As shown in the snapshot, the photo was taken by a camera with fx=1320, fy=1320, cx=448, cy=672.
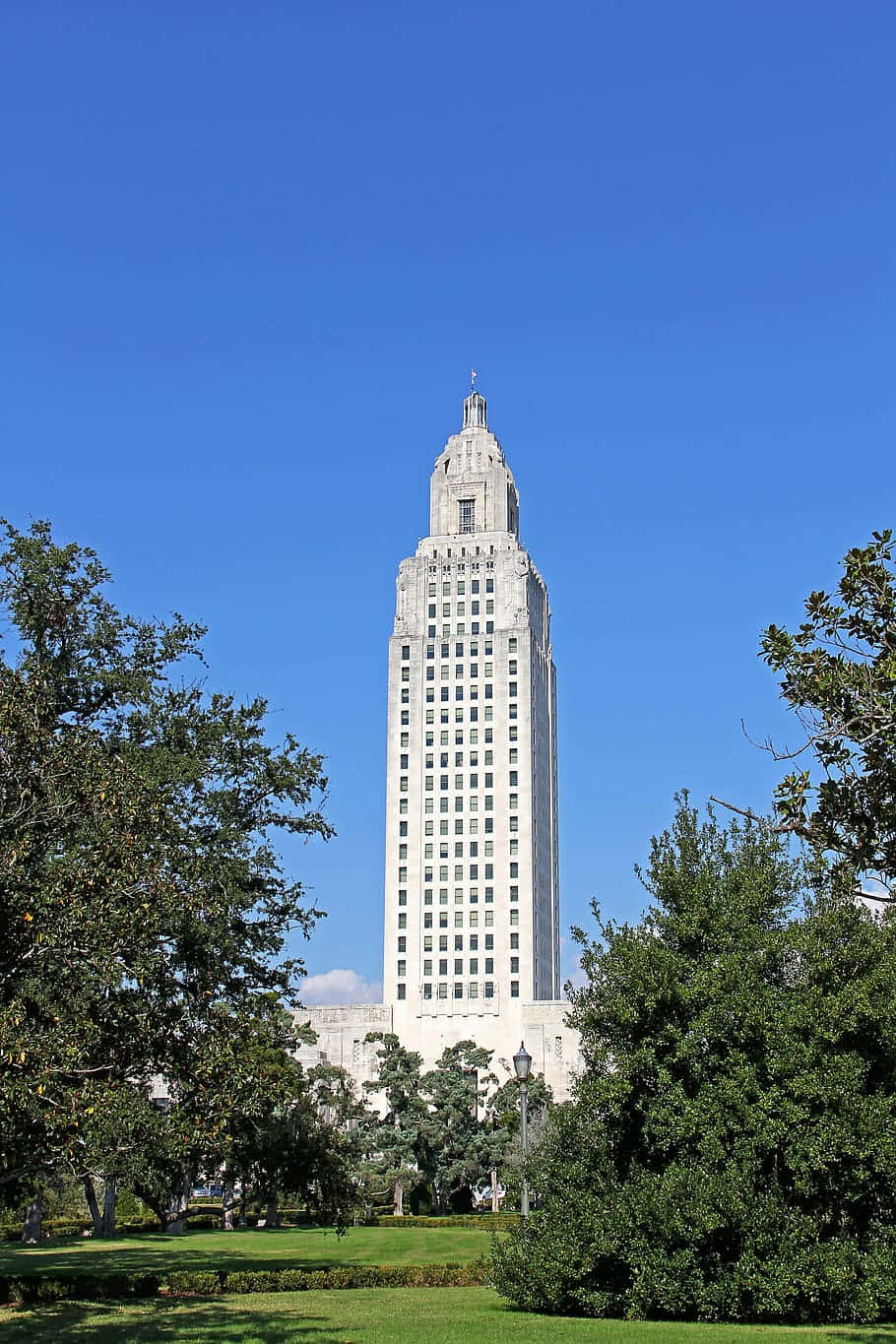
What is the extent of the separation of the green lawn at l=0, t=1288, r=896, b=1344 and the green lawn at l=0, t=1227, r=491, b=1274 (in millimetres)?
9220

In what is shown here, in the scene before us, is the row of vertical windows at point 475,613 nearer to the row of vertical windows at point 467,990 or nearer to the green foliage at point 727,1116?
the row of vertical windows at point 467,990

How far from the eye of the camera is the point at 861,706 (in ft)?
49.3

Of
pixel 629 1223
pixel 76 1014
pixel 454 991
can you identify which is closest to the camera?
pixel 76 1014

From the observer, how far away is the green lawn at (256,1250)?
38.9m

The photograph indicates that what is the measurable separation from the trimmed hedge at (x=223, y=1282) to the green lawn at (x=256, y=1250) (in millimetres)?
3876

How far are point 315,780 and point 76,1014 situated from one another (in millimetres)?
20930

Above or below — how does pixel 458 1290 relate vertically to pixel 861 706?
below

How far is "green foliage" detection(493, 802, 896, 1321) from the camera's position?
942 inches

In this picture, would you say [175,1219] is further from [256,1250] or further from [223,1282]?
[223,1282]

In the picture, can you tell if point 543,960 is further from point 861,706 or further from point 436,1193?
point 861,706

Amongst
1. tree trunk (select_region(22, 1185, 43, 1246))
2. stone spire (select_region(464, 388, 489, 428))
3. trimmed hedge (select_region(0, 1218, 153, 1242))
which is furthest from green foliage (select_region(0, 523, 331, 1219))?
stone spire (select_region(464, 388, 489, 428))

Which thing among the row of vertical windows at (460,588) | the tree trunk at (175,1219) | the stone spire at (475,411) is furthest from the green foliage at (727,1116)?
the stone spire at (475,411)

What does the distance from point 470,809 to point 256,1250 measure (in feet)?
227

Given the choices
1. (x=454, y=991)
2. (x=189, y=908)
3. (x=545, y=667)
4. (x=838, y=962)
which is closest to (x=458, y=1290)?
(x=838, y=962)
